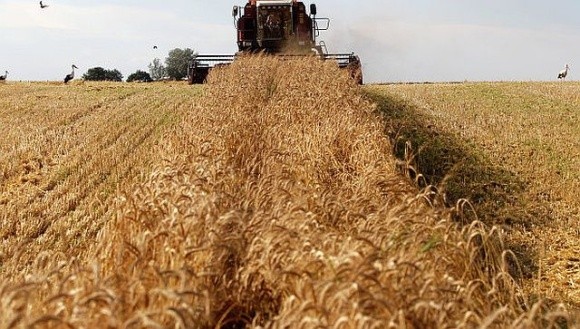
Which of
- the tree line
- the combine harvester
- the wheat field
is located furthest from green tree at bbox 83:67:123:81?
the wheat field

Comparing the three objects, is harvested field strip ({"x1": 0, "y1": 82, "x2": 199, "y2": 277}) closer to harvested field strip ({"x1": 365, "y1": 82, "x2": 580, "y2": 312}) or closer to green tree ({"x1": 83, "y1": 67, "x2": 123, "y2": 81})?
harvested field strip ({"x1": 365, "y1": 82, "x2": 580, "y2": 312})

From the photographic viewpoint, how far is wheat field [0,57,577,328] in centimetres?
285

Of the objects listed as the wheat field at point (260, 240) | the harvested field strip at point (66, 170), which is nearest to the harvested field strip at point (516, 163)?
the wheat field at point (260, 240)

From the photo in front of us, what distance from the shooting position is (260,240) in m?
3.81

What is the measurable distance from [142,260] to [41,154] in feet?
29.8

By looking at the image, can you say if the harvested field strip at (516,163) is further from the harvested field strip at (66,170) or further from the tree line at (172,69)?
the tree line at (172,69)

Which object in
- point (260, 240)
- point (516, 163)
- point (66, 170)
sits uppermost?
point (260, 240)

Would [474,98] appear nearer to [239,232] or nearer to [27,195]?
[27,195]

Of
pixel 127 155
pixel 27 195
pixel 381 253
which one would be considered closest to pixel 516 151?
pixel 127 155

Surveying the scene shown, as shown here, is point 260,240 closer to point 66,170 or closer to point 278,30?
point 66,170

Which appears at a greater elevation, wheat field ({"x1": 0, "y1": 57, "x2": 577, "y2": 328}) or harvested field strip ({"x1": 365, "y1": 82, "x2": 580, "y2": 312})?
wheat field ({"x1": 0, "y1": 57, "x2": 577, "y2": 328})

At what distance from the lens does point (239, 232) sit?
13.3ft

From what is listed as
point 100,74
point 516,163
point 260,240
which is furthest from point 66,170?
point 100,74

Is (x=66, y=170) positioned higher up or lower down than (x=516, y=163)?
higher up
